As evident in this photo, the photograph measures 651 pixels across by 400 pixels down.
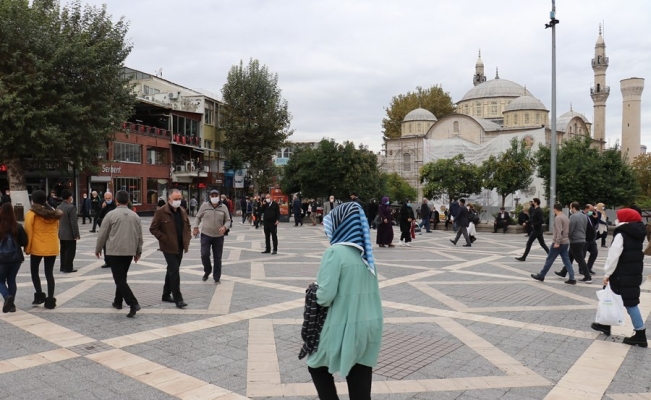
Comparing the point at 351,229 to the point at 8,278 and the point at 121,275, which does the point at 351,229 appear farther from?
the point at 8,278

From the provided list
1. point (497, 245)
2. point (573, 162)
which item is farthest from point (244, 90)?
point (497, 245)

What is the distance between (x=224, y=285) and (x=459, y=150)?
151ft

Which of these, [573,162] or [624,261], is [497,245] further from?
[573,162]

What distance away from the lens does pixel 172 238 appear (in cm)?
738

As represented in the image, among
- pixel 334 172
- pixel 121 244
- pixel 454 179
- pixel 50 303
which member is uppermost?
pixel 334 172

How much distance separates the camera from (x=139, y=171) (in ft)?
125

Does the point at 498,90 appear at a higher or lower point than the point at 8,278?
higher

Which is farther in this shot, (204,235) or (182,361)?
(204,235)

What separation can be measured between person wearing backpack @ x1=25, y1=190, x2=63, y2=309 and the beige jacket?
869 millimetres

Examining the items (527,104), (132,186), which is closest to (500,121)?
(527,104)

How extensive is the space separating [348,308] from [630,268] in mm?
4450

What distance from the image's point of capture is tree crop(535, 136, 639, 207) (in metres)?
27.6

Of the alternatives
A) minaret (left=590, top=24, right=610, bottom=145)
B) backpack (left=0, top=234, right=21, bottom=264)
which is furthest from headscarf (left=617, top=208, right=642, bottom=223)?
minaret (left=590, top=24, right=610, bottom=145)

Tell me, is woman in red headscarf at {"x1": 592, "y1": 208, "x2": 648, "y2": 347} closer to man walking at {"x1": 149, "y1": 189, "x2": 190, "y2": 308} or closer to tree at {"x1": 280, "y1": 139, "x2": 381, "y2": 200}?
man walking at {"x1": 149, "y1": 189, "x2": 190, "y2": 308}
